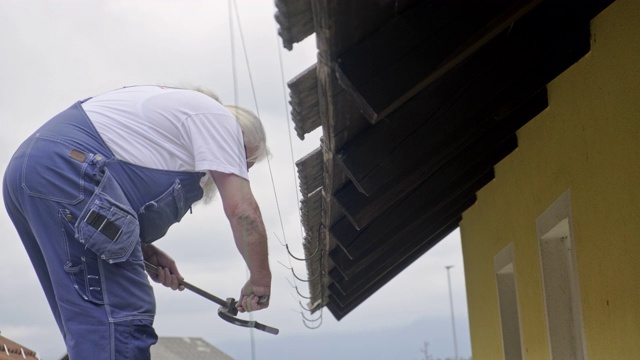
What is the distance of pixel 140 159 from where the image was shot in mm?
2904

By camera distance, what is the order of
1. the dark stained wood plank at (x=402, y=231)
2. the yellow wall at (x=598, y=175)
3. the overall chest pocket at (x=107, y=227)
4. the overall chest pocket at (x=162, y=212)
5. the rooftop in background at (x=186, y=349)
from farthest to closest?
the rooftop in background at (x=186, y=349) → the dark stained wood plank at (x=402, y=231) → the yellow wall at (x=598, y=175) → the overall chest pocket at (x=162, y=212) → the overall chest pocket at (x=107, y=227)

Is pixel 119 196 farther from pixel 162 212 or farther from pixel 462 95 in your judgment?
pixel 462 95

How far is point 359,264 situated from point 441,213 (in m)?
0.82

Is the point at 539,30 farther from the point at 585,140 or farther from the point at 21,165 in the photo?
the point at 21,165

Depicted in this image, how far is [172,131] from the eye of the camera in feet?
9.74

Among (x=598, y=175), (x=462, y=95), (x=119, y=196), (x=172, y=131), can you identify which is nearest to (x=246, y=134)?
(x=172, y=131)

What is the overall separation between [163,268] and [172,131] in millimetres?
491

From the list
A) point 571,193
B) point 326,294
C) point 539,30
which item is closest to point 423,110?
point 539,30

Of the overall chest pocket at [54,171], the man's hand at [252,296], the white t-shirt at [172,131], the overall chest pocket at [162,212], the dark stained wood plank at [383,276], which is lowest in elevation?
the man's hand at [252,296]

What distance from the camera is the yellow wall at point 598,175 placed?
150 inches

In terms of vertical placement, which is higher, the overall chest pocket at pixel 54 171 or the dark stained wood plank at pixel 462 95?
the dark stained wood plank at pixel 462 95

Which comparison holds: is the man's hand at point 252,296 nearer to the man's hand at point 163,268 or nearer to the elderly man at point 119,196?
the elderly man at point 119,196

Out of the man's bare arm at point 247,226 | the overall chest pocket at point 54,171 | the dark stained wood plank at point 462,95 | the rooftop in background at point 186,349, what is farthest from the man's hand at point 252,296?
the rooftop in background at point 186,349

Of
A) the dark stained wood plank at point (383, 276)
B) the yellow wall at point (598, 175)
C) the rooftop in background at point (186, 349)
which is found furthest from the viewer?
the dark stained wood plank at point (383, 276)
